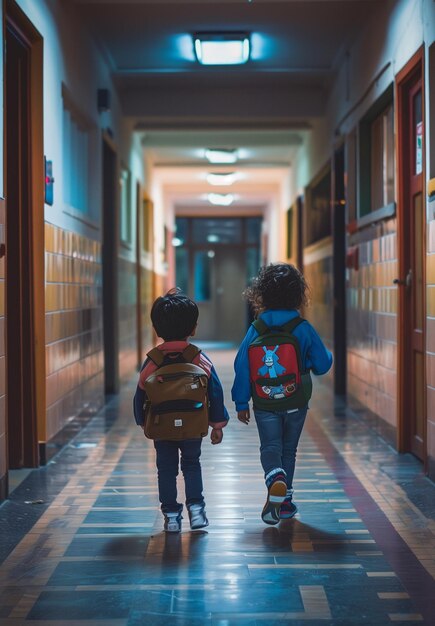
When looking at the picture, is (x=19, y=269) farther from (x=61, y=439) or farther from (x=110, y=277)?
(x=110, y=277)

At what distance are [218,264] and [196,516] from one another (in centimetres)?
1693

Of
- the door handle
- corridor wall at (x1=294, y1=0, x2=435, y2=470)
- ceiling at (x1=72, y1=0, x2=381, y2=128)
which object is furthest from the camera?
ceiling at (x1=72, y1=0, x2=381, y2=128)

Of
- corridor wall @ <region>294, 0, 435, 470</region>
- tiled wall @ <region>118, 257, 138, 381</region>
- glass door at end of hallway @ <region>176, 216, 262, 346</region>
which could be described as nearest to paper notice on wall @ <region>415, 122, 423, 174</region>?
corridor wall @ <region>294, 0, 435, 470</region>

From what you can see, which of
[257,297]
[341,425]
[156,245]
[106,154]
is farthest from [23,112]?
[156,245]

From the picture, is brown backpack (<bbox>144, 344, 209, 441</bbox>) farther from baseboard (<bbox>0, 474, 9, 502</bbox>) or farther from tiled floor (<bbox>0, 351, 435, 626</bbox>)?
baseboard (<bbox>0, 474, 9, 502</bbox>)

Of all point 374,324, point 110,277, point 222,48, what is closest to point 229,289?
point 110,277

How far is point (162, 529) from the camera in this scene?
3.53m

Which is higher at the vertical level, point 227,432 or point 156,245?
point 156,245

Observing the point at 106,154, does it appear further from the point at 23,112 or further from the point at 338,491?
the point at 338,491

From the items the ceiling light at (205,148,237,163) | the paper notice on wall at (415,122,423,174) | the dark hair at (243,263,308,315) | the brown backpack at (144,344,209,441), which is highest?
the ceiling light at (205,148,237,163)

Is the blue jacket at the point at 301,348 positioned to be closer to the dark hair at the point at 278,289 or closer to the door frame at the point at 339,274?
the dark hair at the point at 278,289

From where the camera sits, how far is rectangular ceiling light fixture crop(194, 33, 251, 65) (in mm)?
6727

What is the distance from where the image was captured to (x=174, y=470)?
349 cm

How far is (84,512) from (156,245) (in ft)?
34.2
